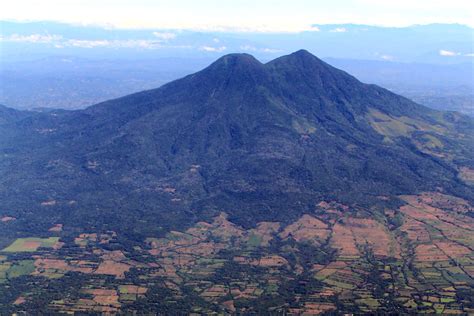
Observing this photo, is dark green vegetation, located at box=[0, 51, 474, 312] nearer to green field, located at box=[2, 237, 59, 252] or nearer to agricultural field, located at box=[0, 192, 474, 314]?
agricultural field, located at box=[0, 192, 474, 314]

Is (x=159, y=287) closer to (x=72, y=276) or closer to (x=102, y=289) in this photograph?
(x=102, y=289)

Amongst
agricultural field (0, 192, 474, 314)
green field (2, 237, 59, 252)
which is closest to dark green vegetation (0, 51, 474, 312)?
agricultural field (0, 192, 474, 314)

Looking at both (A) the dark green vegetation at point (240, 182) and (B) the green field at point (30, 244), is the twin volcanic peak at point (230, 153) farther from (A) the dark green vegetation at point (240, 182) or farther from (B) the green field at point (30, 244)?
(B) the green field at point (30, 244)

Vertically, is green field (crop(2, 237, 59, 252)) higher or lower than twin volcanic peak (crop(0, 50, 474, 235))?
lower

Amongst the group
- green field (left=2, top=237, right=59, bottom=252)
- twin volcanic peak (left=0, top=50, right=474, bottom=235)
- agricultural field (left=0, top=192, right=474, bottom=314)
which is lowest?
green field (left=2, top=237, right=59, bottom=252)

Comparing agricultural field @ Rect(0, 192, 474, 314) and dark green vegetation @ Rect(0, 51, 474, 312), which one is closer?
agricultural field @ Rect(0, 192, 474, 314)

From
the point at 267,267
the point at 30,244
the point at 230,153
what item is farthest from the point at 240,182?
the point at 30,244

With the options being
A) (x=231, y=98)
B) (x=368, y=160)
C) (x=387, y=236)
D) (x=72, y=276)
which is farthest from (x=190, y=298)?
(x=231, y=98)
